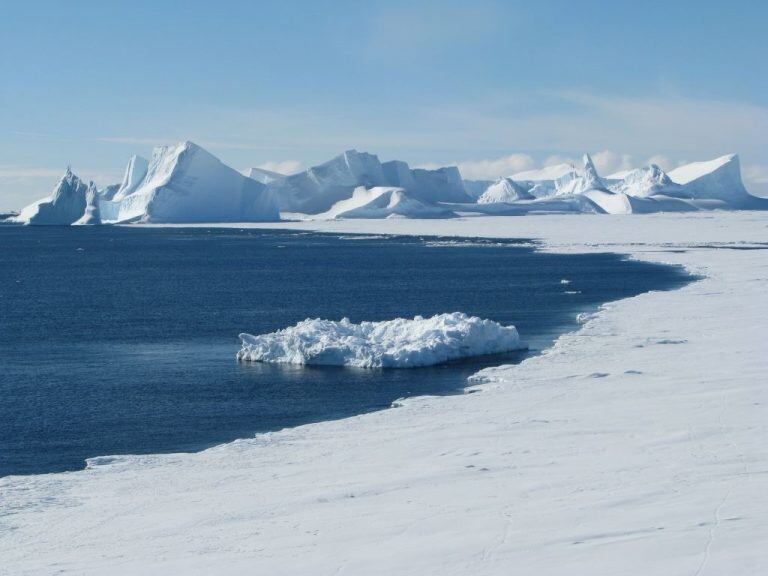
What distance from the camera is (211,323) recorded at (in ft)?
73.6

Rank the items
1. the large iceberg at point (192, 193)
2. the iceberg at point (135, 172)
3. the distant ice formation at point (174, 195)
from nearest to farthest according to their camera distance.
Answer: the large iceberg at point (192, 193) → the distant ice formation at point (174, 195) → the iceberg at point (135, 172)

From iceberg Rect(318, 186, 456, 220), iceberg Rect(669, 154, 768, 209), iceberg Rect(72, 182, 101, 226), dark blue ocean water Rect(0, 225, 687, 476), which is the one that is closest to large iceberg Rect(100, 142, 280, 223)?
iceberg Rect(72, 182, 101, 226)

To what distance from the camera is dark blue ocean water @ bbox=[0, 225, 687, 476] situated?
1243 centimetres

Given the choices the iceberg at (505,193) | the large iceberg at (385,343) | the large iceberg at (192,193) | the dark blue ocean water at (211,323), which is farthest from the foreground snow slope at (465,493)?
the iceberg at (505,193)

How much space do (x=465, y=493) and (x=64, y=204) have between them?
300ft

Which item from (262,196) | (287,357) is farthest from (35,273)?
(262,196)

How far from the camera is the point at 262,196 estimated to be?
88312 millimetres

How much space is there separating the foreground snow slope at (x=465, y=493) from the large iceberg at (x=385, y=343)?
2.75 meters

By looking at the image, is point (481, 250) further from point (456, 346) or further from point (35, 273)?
point (456, 346)

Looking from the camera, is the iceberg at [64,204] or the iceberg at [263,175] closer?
the iceberg at [64,204]

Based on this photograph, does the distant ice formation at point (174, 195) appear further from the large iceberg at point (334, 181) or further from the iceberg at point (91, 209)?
the large iceberg at point (334, 181)

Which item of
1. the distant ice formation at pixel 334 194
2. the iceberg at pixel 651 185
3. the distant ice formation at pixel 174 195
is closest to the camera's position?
the distant ice formation at pixel 174 195

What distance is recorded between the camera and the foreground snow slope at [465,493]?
6660mm

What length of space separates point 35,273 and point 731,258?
26.8m
